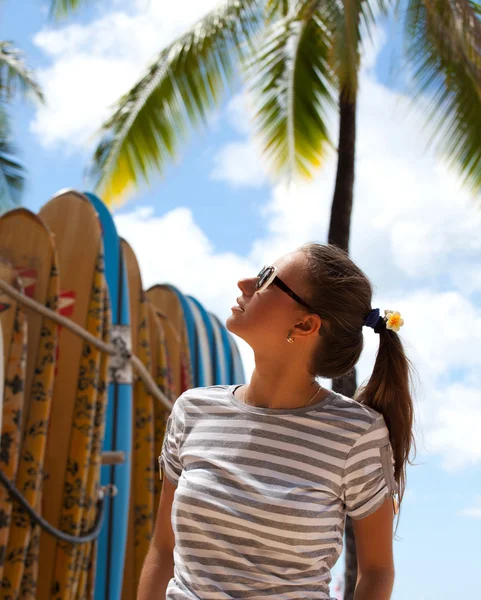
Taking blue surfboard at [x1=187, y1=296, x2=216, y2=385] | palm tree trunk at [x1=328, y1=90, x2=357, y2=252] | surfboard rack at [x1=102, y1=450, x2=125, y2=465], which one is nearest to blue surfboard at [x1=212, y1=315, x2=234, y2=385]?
blue surfboard at [x1=187, y1=296, x2=216, y2=385]

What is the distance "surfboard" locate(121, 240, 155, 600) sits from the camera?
15.9ft

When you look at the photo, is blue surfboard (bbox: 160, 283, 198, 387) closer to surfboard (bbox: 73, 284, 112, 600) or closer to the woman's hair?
surfboard (bbox: 73, 284, 112, 600)

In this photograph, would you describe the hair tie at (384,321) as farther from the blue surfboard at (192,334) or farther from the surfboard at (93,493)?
the blue surfboard at (192,334)

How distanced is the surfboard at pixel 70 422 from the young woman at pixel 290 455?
2.40m

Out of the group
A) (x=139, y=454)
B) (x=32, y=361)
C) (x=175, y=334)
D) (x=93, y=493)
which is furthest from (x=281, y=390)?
(x=175, y=334)

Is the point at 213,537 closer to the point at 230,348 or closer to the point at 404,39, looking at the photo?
the point at 230,348

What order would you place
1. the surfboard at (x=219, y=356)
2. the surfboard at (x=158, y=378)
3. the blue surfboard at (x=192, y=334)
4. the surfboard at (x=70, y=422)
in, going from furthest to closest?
the surfboard at (x=219, y=356) < the blue surfboard at (x=192, y=334) < the surfboard at (x=158, y=378) < the surfboard at (x=70, y=422)

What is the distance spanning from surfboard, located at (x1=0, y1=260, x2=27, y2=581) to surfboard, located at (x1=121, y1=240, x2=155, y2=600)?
4.35 ft

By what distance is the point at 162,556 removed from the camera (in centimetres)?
161

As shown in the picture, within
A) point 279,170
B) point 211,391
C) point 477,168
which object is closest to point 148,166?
point 279,170

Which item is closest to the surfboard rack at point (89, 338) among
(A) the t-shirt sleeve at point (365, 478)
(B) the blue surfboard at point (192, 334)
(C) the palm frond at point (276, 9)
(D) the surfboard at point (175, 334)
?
(D) the surfboard at point (175, 334)

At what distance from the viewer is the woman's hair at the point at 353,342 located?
157cm

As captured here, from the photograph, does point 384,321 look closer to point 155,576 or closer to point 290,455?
point 290,455

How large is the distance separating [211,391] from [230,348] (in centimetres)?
553
